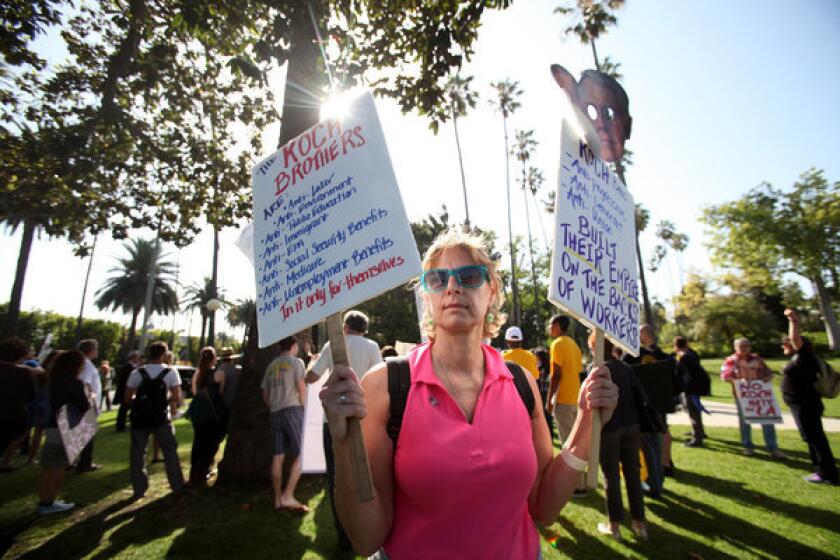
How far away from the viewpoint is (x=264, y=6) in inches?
246

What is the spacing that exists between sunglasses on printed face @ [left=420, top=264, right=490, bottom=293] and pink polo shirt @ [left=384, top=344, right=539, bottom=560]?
47cm

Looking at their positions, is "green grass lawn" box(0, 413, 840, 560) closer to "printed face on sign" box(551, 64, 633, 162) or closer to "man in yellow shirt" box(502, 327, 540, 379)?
"man in yellow shirt" box(502, 327, 540, 379)

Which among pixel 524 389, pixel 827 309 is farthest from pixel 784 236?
pixel 524 389

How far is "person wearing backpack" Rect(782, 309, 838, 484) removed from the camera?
18.8 ft

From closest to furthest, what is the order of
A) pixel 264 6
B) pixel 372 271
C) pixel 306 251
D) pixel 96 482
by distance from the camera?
1. pixel 372 271
2. pixel 306 251
3. pixel 264 6
4. pixel 96 482

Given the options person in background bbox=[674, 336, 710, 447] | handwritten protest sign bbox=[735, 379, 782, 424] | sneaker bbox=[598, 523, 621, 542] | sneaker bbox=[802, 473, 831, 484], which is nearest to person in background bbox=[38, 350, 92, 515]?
sneaker bbox=[598, 523, 621, 542]

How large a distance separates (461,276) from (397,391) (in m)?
0.65

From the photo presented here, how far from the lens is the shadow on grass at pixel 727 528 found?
396cm

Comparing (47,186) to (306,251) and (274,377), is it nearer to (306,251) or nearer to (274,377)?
(274,377)

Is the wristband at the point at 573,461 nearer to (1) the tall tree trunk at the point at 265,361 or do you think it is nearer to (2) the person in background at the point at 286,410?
(2) the person in background at the point at 286,410

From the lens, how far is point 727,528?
4.52m

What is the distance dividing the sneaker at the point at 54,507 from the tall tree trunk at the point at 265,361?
1846 mm

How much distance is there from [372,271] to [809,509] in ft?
21.7

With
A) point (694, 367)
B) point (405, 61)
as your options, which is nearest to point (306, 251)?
point (405, 61)
